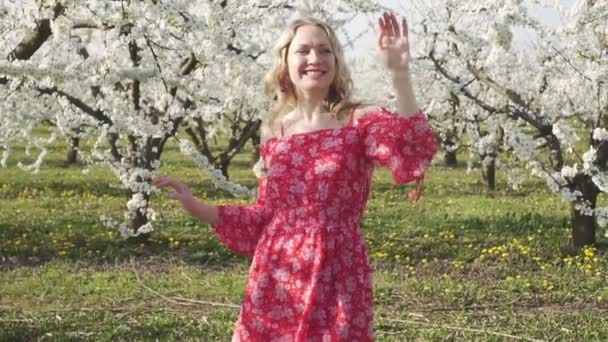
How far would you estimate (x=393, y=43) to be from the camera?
262cm

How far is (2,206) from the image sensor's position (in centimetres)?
1255

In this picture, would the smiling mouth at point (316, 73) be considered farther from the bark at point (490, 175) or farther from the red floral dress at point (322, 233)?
the bark at point (490, 175)

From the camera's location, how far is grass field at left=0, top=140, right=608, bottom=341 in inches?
225

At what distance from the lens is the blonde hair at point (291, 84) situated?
2.95m

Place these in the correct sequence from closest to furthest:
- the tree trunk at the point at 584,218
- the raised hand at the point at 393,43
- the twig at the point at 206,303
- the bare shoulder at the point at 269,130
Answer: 1. the raised hand at the point at 393,43
2. the bare shoulder at the point at 269,130
3. the twig at the point at 206,303
4. the tree trunk at the point at 584,218

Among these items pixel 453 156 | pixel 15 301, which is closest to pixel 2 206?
pixel 15 301

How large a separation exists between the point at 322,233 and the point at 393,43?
624mm

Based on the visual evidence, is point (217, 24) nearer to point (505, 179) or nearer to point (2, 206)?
point (2, 206)

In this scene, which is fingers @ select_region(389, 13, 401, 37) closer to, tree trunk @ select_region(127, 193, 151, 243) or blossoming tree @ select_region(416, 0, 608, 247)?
blossoming tree @ select_region(416, 0, 608, 247)

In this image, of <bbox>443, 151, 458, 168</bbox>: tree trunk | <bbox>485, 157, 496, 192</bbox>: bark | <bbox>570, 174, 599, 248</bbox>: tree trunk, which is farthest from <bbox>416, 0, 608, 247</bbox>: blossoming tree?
<bbox>443, 151, 458, 168</bbox>: tree trunk

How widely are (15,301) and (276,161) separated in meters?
4.45

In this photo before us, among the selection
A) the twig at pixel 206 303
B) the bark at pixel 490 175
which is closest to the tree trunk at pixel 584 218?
the twig at pixel 206 303

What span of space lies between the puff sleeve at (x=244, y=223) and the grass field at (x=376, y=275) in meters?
2.39

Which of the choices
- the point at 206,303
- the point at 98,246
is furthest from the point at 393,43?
the point at 98,246
